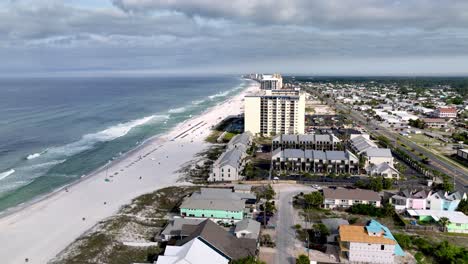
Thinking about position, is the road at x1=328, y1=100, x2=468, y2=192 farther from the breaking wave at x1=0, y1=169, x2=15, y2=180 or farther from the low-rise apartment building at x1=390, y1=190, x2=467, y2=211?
the breaking wave at x1=0, y1=169, x2=15, y2=180

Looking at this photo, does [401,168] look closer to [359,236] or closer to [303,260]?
[359,236]

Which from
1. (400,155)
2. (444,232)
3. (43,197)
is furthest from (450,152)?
(43,197)

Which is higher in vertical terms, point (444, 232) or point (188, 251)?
point (188, 251)

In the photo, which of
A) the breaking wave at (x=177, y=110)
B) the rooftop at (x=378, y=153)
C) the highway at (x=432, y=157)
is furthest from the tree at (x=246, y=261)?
the breaking wave at (x=177, y=110)

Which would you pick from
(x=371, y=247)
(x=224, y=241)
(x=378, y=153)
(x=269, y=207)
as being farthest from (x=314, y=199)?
(x=378, y=153)

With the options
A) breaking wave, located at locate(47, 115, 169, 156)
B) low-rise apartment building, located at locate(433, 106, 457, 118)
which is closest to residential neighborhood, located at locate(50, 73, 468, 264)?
breaking wave, located at locate(47, 115, 169, 156)

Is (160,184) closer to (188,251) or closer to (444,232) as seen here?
(188,251)

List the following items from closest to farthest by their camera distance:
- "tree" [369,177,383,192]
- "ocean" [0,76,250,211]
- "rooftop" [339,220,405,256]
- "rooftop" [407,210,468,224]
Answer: "rooftop" [339,220,405,256] < "rooftop" [407,210,468,224] < "tree" [369,177,383,192] < "ocean" [0,76,250,211]
